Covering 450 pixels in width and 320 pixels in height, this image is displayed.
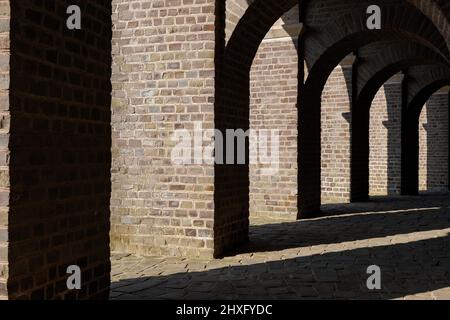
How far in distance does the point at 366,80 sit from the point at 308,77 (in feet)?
11.1

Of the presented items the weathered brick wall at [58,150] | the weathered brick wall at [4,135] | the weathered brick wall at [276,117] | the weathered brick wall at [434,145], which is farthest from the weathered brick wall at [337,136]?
the weathered brick wall at [4,135]

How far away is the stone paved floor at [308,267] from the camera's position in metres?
4.29

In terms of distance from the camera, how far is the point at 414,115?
1584 cm

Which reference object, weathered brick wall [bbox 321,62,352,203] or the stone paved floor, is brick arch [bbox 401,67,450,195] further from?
the stone paved floor

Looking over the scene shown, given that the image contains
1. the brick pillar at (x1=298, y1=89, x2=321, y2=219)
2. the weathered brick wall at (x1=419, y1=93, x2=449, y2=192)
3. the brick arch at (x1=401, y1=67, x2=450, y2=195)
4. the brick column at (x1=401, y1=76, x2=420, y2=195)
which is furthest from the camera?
the weathered brick wall at (x1=419, y1=93, x2=449, y2=192)

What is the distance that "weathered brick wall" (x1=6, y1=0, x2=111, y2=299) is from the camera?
2844 mm

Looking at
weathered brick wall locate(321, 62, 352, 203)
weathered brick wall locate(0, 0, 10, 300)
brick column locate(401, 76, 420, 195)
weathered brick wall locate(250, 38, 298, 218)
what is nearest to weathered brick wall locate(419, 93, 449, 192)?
brick column locate(401, 76, 420, 195)

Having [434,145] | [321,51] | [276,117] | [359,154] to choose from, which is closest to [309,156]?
[276,117]

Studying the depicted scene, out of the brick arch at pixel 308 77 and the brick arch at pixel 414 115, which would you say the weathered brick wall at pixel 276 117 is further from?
the brick arch at pixel 414 115

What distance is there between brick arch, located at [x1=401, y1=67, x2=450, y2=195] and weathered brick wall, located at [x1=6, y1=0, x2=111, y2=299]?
1297cm

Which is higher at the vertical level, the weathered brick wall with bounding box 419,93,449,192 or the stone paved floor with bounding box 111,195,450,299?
the weathered brick wall with bounding box 419,93,449,192

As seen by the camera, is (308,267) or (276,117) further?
(276,117)

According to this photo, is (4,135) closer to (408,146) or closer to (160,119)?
(160,119)
